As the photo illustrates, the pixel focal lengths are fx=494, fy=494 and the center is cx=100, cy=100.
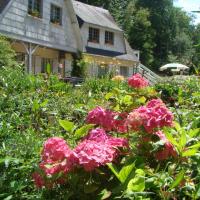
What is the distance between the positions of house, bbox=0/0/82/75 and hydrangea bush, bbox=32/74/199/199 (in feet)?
59.6

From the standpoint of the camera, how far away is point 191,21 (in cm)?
8238

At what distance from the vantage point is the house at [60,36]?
887 inches

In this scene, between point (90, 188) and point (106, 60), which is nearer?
point (90, 188)

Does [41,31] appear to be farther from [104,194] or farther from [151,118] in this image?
[104,194]

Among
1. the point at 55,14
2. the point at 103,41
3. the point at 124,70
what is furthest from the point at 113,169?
the point at 124,70

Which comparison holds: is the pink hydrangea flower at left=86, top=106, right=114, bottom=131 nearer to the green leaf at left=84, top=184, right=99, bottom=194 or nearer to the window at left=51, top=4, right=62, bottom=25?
the green leaf at left=84, top=184, right=99, bottom=194

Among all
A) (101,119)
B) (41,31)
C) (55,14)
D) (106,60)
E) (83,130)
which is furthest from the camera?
(106,60)

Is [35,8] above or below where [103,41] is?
above

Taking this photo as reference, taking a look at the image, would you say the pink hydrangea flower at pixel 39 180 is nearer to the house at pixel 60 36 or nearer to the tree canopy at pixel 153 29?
the house at pixel 60 36

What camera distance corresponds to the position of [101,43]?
3450cm

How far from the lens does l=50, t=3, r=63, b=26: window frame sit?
25.9 metres

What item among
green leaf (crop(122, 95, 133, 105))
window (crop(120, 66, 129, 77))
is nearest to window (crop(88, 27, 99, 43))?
window (crop(120, 66, 129, 77))

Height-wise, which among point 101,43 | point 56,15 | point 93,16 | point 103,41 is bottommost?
point 101,43

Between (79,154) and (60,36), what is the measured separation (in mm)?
24501
